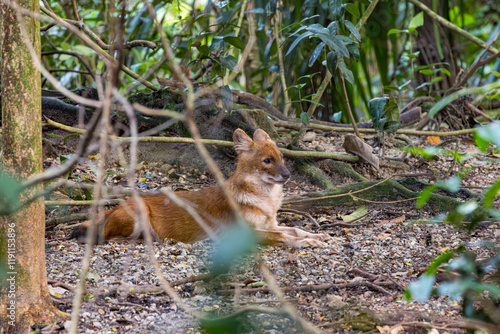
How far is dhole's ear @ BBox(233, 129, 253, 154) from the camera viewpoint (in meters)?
4.60

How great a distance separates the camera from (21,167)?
2314 mm

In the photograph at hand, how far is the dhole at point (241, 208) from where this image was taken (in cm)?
414

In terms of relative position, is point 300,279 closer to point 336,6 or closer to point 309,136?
point 336,6

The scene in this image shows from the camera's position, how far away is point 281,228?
4.34 metres

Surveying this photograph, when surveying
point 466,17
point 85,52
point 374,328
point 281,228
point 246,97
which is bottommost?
point 281,228

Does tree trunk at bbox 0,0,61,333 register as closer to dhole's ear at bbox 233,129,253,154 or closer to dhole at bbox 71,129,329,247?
dhole at bbox 71,129,329,247

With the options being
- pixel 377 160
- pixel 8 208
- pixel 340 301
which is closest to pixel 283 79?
pixel 377 160

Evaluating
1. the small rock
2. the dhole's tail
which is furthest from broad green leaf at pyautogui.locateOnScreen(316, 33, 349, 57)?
the dhole's tail

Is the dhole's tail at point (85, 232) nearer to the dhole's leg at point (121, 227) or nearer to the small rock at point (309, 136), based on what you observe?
the dhole's leg at point (121, 227)

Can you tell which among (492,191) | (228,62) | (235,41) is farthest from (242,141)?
(492,191)

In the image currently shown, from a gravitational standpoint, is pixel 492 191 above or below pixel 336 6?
below

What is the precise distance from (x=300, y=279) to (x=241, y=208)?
56.8 inches

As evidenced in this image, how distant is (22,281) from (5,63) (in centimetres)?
98

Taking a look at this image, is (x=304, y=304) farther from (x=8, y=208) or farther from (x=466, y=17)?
(x=466, y=17)
